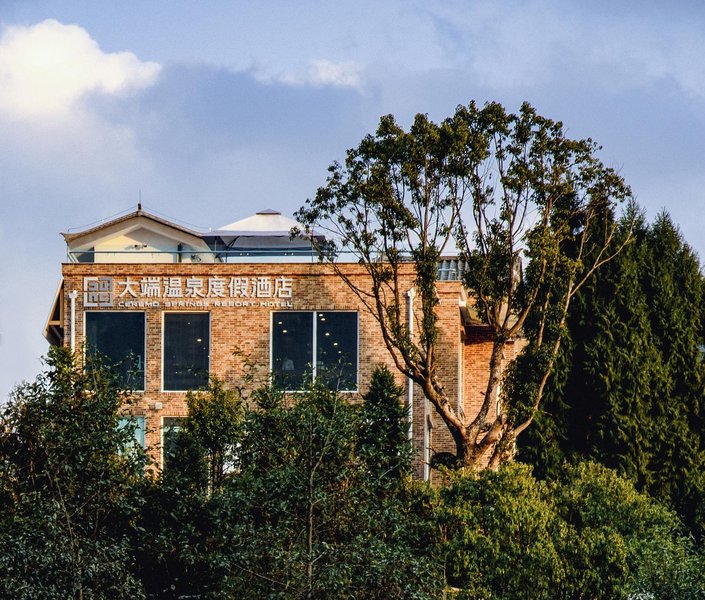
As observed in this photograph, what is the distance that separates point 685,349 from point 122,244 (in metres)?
15.5

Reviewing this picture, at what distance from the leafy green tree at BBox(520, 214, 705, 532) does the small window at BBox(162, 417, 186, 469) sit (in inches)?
324

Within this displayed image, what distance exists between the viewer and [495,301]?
3344 centimetres

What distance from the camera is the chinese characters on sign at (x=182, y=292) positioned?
120ft

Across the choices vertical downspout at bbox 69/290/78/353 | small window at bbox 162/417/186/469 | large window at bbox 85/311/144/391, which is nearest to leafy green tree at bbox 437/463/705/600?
small window at bbox 162/417/186/469

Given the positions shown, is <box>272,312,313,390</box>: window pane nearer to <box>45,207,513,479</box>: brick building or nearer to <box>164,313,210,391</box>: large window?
<box>45,207,513,479</box>: brick building

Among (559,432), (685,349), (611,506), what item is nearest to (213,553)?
(611,506)

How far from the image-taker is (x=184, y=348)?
120 feet

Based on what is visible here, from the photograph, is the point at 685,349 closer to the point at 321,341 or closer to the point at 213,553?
the point at 321,341

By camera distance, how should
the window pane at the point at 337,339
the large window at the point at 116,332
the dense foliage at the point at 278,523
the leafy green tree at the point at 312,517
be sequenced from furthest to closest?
the large window at the point at 116,332, the window pane at the point at 337,339, the dense foliage at the point at 278,523, the leafy green tree at the point at 312,517

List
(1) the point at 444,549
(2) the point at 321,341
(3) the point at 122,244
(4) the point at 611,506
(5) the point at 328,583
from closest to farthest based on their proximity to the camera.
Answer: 1. (5) the point at 328,583
2. (1) the point at 444,549
3. (4) the point at 611,506
4. (2) the point at 321,341
5. (3) the point at 122,244

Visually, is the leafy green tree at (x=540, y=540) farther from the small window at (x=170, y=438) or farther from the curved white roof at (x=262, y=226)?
the curved white roof at (x=262, y=226)

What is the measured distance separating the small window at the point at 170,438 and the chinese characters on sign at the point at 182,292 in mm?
3149

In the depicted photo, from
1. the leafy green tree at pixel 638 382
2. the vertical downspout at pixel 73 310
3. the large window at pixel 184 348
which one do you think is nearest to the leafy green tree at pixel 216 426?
the large window at pixel 184 348

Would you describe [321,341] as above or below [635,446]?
above
